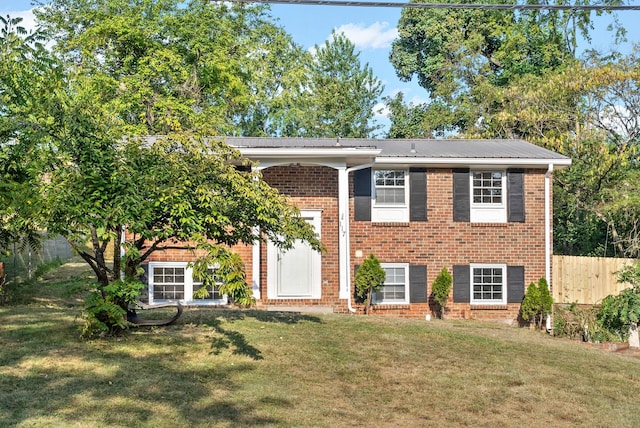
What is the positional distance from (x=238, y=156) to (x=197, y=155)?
94cm

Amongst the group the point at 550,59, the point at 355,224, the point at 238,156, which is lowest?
the point at 355,224

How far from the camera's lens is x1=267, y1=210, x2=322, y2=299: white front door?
52.0 feet

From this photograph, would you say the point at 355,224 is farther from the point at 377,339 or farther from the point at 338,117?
the point at 338,117

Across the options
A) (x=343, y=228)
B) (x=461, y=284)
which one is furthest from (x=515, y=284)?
(x=343, y=228)

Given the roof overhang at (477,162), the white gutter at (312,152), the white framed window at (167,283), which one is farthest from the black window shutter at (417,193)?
the white framed window at (167,283)

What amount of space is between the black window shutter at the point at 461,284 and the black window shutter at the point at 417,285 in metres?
0.86

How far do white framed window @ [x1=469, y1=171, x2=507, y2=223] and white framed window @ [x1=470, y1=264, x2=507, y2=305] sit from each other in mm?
1348

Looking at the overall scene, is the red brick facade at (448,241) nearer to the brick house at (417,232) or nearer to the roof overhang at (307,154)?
the brick house at (417,232)

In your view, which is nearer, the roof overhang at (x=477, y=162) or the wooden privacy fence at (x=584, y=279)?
the roof overhang at (x=477, y=162)

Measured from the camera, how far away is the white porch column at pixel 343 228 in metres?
15.2

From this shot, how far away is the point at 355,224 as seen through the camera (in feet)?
54.1

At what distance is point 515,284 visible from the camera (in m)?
16.9

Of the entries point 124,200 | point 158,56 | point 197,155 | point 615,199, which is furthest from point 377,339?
point 158,56

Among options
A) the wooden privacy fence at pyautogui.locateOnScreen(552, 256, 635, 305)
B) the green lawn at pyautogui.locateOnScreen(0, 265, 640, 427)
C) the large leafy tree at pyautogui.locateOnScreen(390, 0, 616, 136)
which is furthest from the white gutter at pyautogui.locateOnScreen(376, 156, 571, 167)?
the large leafy tree at pyautogui.locateOnScreen(390, 0, 616, 136)
